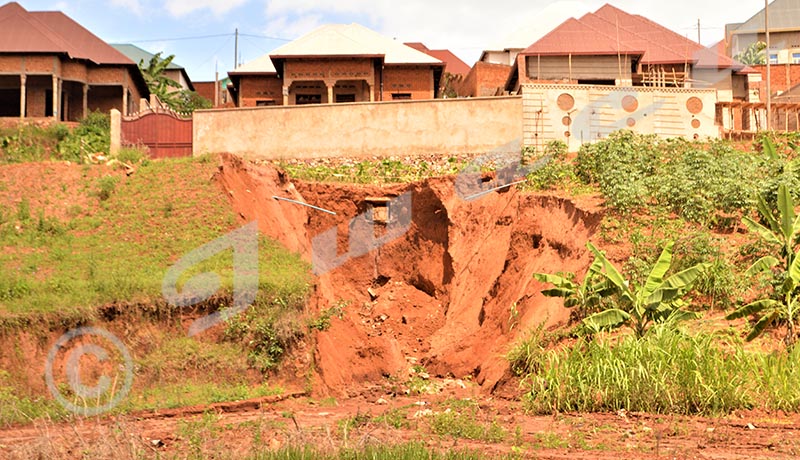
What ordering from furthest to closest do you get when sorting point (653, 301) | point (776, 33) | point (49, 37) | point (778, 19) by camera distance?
point (778, 19), point (776, 33), point (49, 37), point (653, 301)

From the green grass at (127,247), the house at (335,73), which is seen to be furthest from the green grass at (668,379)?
the house at (335,73)

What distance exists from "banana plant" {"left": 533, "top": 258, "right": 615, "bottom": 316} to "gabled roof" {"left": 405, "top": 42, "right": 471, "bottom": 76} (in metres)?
28.1

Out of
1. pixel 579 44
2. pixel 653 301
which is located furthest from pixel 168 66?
pixel 653 301

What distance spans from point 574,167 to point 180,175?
8.98 meters

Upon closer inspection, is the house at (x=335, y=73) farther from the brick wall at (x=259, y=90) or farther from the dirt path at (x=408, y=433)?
the dirt path at (x=408, y=433)

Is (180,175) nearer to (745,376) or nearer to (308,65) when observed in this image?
(308,65)

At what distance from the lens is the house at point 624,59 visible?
114 ft

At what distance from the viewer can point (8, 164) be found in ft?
82.6

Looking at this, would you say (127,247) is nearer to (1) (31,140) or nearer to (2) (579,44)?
(1) (31,140)

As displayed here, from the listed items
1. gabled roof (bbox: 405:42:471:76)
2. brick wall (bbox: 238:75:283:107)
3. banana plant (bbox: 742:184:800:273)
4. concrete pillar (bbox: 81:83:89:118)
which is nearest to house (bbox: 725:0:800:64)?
gabled roof (bbox: 405:42:471:76)

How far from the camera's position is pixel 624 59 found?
114 ft

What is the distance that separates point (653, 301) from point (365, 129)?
1261 cm

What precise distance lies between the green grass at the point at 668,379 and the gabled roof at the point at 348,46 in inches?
791

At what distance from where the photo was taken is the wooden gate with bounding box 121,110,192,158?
28.1 metres
